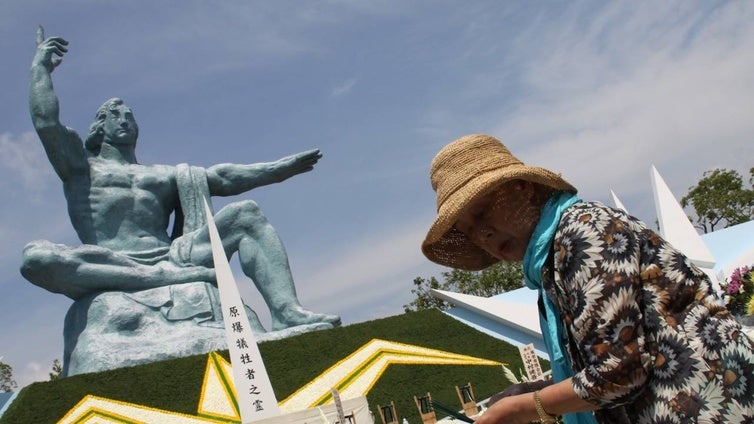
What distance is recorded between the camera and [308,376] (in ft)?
30.7

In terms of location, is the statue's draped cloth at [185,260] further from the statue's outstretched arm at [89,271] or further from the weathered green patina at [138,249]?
the statue's outstretched arm at [89,271]

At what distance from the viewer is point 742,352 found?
3.74 ft

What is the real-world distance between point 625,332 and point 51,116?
12.0m

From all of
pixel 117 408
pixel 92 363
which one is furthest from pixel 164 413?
pixel 92 363

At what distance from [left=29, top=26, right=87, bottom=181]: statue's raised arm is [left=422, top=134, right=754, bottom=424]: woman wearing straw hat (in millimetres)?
11779

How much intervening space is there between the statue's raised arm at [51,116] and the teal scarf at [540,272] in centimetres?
1174

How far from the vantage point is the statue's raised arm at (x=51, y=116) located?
11367mm

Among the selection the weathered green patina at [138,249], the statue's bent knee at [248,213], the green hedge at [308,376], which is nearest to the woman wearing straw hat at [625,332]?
the green hedge at [308,376]

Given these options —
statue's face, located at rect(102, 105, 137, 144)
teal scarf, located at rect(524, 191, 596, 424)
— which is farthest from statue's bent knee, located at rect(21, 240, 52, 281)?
teal scarf, located at rect(524, 191, 596, 424)

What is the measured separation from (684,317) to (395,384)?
27.0ft

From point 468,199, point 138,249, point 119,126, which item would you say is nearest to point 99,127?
point 119,126

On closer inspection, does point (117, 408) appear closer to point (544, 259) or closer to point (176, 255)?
point (176, 255)

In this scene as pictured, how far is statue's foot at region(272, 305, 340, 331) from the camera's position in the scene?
11.4m

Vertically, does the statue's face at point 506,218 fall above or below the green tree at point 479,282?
below
